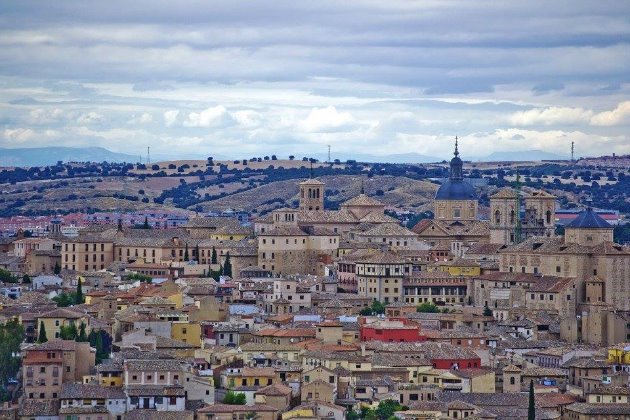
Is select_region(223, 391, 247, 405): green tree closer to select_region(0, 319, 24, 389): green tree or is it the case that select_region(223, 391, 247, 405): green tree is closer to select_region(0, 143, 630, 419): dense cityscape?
select_region(0, 143, 630, 419): dense cityscape

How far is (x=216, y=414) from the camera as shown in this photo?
234 ft

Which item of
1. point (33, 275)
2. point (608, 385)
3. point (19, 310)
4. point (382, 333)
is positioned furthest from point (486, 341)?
point (33, 275)

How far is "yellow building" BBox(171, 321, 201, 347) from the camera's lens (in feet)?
282

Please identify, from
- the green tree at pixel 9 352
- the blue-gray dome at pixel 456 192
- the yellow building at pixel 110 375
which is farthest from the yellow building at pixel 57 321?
the blue-gray dome at pixel 456 192

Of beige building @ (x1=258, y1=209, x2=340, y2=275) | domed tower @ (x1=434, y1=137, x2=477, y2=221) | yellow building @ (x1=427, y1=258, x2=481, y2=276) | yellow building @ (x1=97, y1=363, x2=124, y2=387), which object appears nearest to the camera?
yellow building @ (x1=97, y1=363, x2=124, y2=387)

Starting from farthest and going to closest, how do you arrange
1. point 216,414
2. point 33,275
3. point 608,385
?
point 33,275 < point 608,385 < point 216,414

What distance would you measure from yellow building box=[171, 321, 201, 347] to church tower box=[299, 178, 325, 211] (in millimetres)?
48801

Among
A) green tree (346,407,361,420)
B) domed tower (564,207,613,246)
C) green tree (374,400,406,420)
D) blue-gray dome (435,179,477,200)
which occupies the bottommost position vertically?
green tree (346,407,361,420)

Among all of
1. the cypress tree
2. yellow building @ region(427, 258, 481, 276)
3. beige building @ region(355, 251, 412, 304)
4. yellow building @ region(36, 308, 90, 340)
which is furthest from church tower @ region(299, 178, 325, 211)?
the cypress tree

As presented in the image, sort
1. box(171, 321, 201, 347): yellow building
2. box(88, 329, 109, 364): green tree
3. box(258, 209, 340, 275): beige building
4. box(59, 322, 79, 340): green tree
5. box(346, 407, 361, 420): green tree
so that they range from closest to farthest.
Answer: box(346, 407, 361, 420): green tree < box(88, 329, 109, 364): green tree < box(59, 322, 79, 340): green tree < box(171, 321, 201, 347): yellow building < box(258, 209, 340, 275): beige building

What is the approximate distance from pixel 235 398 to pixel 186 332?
12.4 m

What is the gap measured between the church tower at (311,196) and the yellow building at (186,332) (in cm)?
4880

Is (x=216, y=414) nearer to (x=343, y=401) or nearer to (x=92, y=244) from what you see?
(x=343, y=401)

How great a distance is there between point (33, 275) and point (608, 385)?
45.2 meters
